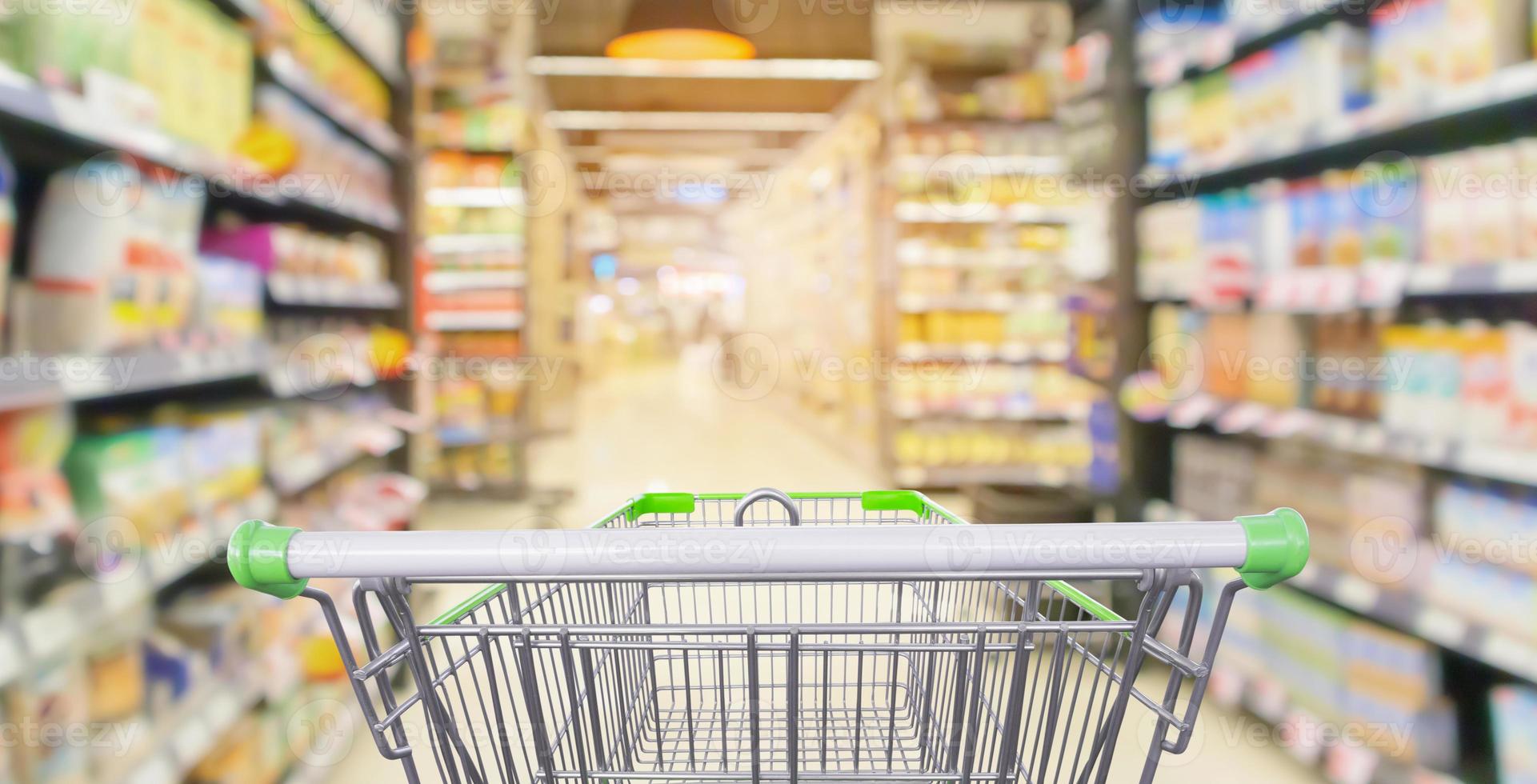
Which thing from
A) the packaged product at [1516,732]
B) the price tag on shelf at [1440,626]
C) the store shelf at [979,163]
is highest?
the store shelf at [979,163]

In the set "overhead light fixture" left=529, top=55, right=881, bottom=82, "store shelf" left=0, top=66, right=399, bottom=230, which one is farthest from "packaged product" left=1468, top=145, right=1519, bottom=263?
"overhead light fixture" left=529, top=55, right=881, bottom=82

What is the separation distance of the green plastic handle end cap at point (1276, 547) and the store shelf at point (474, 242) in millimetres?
5760

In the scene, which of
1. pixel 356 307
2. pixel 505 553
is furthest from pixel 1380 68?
pixel 356 307

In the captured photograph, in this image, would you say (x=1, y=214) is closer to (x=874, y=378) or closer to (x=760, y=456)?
(x=874, y=378)

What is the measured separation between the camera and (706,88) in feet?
30.3

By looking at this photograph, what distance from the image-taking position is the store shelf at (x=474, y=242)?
6.02 metres

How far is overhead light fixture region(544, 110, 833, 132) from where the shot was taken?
33.8 feet

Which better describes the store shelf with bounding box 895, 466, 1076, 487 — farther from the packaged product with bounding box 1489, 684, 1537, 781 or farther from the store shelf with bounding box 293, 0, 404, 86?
the packaged product with bounding box 1489, 684, 1537, 781

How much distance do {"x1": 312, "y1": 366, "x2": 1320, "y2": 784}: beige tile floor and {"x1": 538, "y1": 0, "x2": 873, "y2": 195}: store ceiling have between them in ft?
9.12

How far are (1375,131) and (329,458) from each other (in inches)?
106

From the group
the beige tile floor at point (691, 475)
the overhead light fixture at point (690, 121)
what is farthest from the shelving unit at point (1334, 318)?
the overhead light fixture at point (690, 121)

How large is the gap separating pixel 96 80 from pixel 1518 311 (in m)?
2.96

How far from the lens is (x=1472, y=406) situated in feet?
6.40

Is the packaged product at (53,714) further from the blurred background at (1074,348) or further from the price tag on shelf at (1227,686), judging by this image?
the price tag on shelf at (1227,686)
